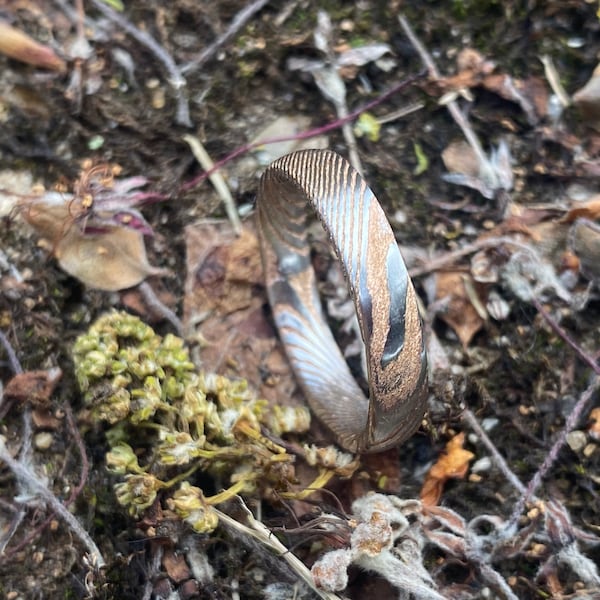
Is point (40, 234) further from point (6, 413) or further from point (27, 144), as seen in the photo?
point (6, 413)

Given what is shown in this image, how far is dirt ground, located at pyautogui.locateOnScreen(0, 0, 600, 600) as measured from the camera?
1.42m

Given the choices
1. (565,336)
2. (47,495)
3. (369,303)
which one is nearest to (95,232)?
(47,495)

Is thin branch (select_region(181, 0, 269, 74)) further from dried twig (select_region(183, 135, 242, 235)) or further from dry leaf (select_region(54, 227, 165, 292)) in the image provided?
dry leaf (select_region(54, 227, 165, 292))

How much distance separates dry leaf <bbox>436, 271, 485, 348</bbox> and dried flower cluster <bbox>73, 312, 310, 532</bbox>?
486 mm

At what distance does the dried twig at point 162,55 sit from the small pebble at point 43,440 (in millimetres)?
773

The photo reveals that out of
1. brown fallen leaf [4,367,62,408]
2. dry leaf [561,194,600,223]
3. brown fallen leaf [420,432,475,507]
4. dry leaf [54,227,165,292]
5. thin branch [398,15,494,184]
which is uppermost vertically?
thin branch [398,15,494,184]

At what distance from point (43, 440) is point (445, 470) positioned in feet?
2.69

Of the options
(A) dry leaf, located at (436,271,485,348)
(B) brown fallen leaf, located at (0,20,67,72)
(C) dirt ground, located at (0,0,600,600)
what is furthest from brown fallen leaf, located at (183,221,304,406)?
(B) brown fallen leaf, located at (0,20,67,72)

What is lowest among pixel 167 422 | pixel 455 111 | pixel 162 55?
pixel 167 422

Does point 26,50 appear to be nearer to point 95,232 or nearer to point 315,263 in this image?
point 95,232

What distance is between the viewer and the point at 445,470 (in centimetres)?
151

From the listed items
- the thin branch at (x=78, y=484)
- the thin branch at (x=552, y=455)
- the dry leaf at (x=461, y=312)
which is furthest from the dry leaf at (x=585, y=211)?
the thin branch at (x=78, y=484)

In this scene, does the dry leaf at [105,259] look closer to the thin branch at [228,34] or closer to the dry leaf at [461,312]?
the thin branch at [228,34]

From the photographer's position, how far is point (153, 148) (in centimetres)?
175
